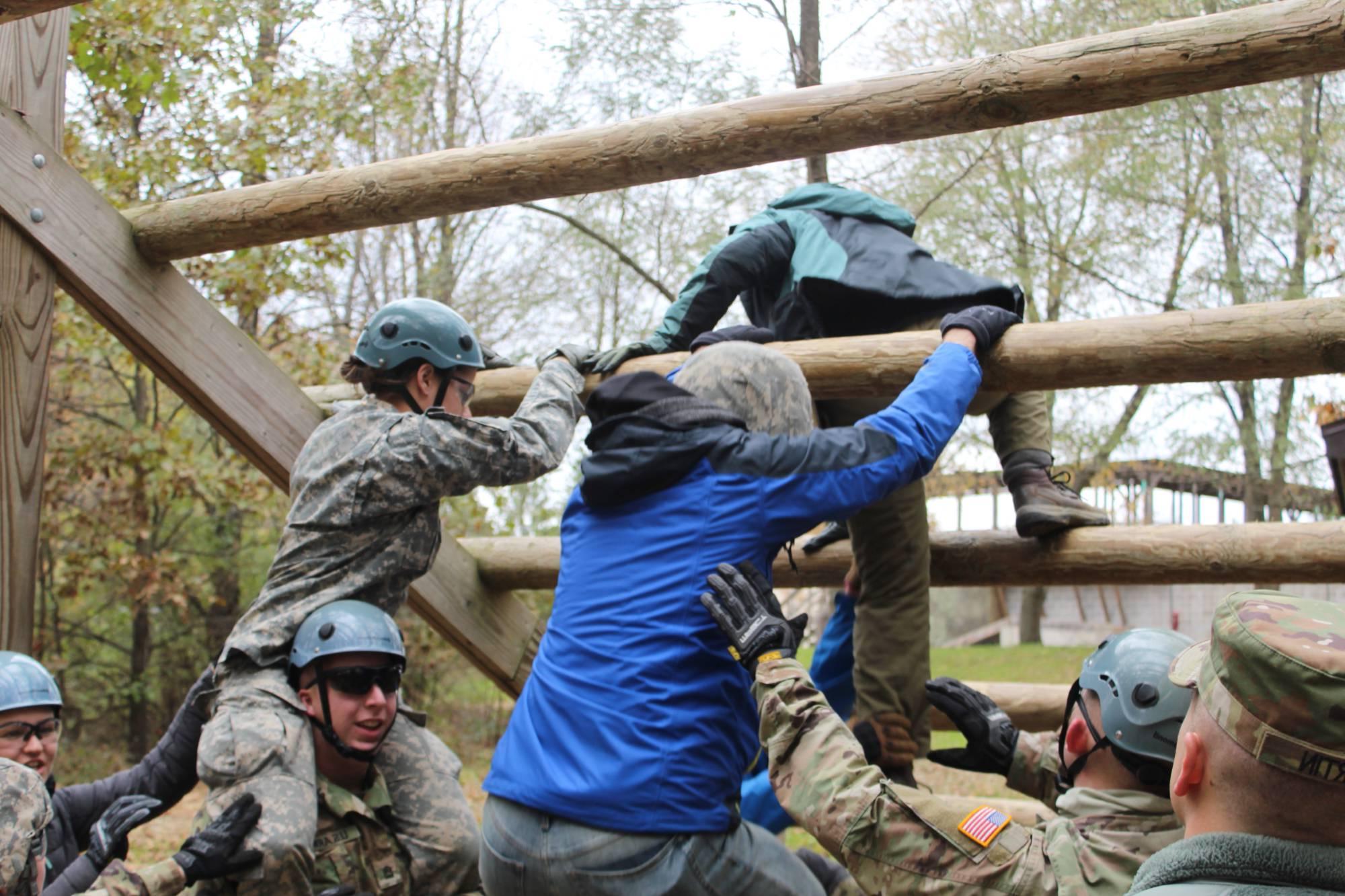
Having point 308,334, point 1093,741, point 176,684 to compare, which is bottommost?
point 176,684

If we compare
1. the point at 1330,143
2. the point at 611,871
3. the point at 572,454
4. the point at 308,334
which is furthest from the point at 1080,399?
the point at 611,871

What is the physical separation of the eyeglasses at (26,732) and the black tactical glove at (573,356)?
5.80 feet

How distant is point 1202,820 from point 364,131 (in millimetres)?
9656

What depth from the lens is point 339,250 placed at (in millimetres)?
10023

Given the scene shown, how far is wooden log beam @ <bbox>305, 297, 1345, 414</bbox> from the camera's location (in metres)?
3.32

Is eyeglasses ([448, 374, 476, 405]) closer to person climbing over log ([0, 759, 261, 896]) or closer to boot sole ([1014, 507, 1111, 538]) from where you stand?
person climbing over log ([0, 759, 261, 896])

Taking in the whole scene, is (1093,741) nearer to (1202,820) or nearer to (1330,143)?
(1202,820)

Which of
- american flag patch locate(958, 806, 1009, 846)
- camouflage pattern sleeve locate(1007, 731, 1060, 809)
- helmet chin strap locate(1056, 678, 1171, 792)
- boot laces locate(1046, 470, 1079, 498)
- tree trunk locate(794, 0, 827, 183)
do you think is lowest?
camouflage pattern sleeve locate(1007, 731, 1060, 809)

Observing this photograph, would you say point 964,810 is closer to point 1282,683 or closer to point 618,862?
point 618,862

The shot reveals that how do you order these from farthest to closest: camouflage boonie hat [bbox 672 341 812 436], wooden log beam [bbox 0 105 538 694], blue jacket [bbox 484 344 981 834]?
wooden log beam [bbox 0 105 538 694]
camouflage boonie hat [bbox 672 341 812 436]
blue jacket [bbox 484 344 981 834]

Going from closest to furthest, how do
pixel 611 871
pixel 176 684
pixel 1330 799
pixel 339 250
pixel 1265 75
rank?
pixel 1330 799 < pixel 611 871 < pixel 1265 75 < pixel 339 250 < pixel 176 684

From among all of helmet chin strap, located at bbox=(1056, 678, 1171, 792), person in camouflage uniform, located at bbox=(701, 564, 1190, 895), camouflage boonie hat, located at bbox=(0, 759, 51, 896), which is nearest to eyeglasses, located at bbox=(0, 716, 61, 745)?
camouflage boonie hat, located at bbox=(0, 759, 51, 896)

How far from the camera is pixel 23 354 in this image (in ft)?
12.7

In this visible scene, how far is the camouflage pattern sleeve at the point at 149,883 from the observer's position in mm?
3129
